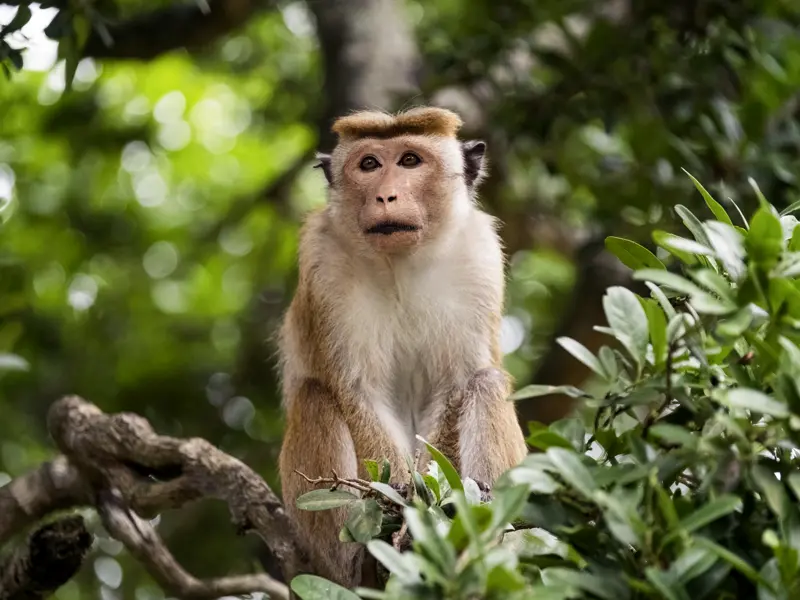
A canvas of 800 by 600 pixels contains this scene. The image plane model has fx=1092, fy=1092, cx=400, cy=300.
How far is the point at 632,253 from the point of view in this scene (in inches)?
135

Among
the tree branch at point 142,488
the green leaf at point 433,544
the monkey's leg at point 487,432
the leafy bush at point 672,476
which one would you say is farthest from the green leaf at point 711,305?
the tree branch at point 142,488

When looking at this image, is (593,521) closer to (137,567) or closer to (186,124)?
(137,567)

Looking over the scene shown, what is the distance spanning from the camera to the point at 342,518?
5281 mm

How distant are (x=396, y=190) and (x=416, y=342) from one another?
0.85 m

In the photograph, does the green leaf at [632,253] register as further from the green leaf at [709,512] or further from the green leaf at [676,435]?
the green leaf at [709,512]

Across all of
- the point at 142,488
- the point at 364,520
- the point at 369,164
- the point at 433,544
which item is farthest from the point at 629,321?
the point at 142,488

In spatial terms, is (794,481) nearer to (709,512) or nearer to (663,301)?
(709,512)

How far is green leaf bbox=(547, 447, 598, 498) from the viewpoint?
261cm

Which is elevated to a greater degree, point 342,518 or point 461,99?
point 461,99

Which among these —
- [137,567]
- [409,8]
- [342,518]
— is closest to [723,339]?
[342,518]

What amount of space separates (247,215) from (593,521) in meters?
8.05

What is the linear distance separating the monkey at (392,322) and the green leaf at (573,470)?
2621 millimetres

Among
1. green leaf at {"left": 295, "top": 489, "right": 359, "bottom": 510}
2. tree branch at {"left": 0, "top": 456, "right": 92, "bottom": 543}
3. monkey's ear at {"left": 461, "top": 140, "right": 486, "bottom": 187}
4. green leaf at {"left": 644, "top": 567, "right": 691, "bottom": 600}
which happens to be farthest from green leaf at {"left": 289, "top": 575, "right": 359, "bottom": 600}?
monkey's ear at {"left": 461, "top": 140, "right": 486, "bottom": 187}

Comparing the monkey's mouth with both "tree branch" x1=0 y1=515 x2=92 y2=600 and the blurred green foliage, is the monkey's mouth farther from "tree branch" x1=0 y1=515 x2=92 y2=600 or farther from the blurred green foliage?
"tree branch" x1=0 y1=515 x2=92 y2=600
